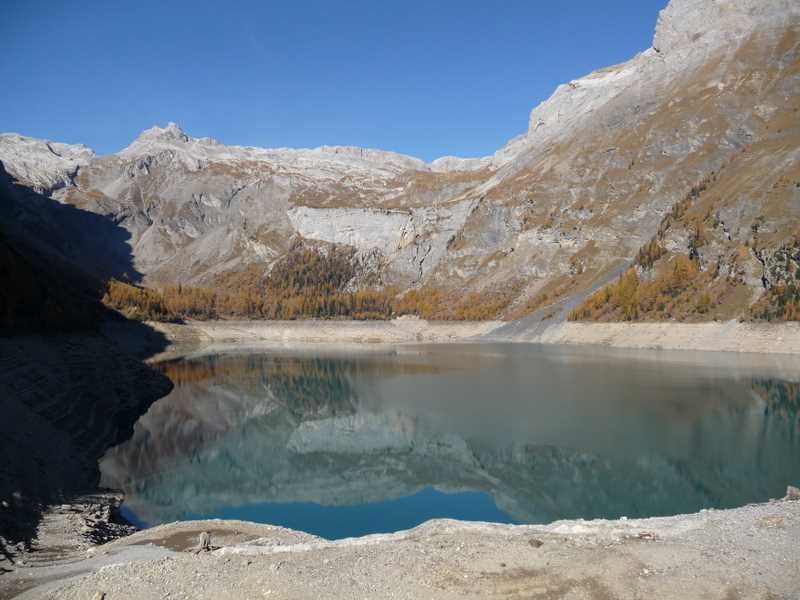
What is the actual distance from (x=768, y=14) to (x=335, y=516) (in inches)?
6714

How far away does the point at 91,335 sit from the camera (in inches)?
1868

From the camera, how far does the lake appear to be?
20000mm

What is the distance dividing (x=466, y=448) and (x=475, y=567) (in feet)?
57.3

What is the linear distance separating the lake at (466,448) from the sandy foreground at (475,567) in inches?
206

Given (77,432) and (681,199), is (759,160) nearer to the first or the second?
(681,199)

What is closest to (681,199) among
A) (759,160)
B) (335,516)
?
(759,160)

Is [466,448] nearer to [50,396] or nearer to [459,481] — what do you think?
[459,481]

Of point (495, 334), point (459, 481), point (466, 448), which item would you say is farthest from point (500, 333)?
point (459, 481)

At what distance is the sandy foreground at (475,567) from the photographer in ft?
32.6

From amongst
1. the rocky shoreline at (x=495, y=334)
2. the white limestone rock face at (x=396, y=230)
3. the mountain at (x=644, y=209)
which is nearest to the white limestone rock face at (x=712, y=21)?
the mountain at (x=644, y=209)

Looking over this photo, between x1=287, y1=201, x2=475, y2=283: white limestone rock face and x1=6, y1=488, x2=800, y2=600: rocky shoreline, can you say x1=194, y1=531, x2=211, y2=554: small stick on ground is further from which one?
x1=287, y1=201, x2=475, y2=283: white limestone rock face

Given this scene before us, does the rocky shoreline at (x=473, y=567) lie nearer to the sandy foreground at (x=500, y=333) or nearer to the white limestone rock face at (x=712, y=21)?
the sandy foreground at (x=500, y=333)

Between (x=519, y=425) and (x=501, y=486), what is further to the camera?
(x=519, y=425)

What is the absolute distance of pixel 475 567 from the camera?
1084 centimetres
